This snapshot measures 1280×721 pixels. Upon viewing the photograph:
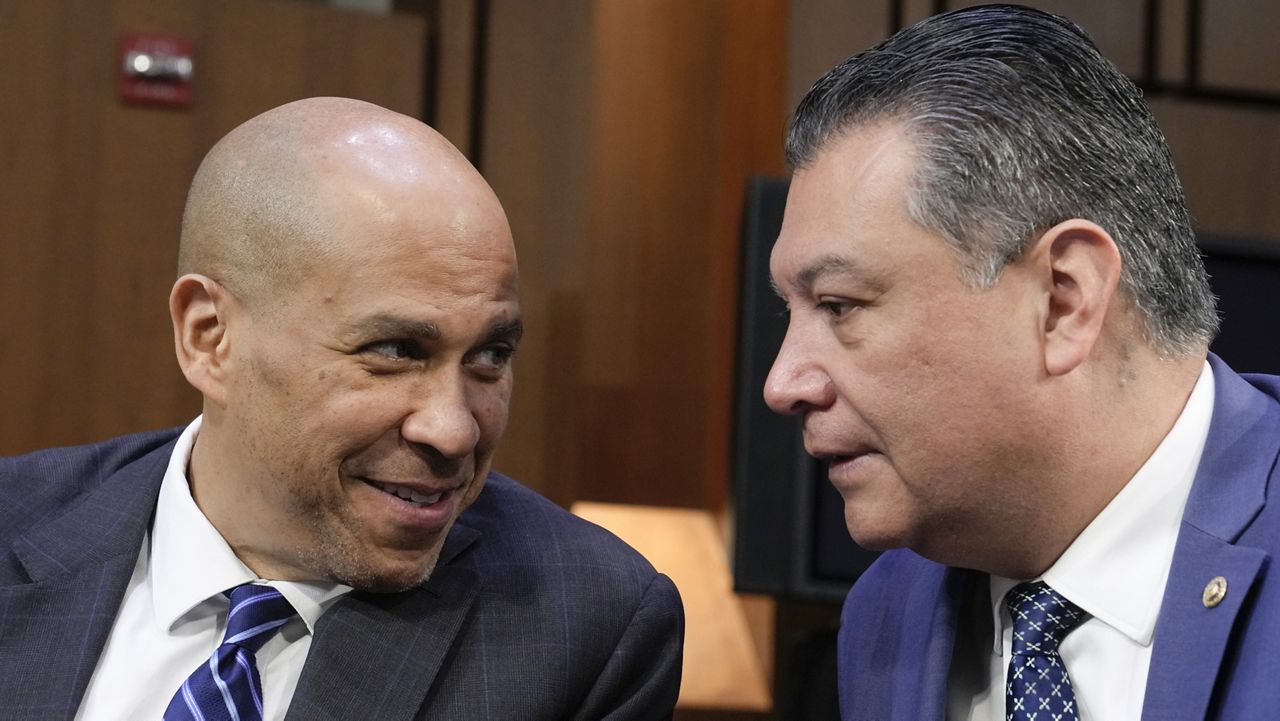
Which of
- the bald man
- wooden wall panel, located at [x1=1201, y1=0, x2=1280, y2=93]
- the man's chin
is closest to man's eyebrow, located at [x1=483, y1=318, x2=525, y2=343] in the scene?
the bald man

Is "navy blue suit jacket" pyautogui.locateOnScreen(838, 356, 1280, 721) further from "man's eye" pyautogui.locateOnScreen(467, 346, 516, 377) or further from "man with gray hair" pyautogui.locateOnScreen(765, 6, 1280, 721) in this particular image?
"man's eye" pyautogui.locateOnScreen(467, 346, 516, 377)

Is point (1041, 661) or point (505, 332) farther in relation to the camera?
point (505, 332)

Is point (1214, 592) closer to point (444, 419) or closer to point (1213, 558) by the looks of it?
point (1213, 558)

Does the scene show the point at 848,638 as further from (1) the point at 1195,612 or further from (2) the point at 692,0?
(2) the point at 692,0

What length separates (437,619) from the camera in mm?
1767

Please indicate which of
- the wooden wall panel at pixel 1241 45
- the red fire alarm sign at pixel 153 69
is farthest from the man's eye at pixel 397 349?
the wooden wall panel at pixel 1241 45

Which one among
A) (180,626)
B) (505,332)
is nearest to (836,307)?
(505,332)

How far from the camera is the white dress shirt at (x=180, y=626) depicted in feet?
5.70

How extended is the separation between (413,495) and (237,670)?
29 cm

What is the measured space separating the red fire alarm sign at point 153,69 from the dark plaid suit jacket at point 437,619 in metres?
1.30

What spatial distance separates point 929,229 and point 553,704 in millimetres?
731

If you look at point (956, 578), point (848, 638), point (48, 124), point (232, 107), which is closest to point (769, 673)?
point (848, 638)

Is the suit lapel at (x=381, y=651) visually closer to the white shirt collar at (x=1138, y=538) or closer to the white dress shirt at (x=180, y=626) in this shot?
the white dress shirt at (x=180, y=626)

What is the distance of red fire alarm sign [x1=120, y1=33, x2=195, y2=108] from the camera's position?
3031 mm
